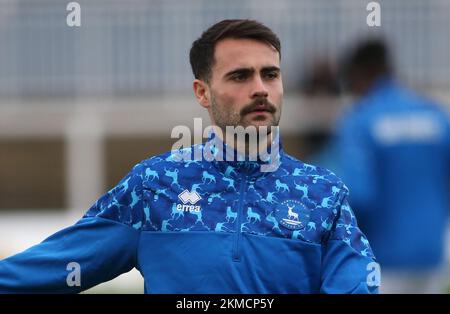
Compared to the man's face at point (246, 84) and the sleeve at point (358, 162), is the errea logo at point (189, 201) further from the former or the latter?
the sleeve at point (358, 162)

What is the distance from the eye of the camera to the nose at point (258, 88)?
350cm

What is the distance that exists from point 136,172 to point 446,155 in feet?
11.7

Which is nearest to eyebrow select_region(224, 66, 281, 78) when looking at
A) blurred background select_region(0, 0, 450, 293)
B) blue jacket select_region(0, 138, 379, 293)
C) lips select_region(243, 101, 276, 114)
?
lips select_region(243, 101, 276, 114)

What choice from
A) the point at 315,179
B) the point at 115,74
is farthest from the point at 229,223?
the point at 115,74

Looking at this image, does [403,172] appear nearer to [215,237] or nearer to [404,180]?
[404,180]

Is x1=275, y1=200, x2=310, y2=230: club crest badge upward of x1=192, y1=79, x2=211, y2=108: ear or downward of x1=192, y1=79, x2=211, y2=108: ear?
downward

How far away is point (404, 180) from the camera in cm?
672

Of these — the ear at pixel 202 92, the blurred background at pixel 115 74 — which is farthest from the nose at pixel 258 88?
the blurred background at pixel 115 74

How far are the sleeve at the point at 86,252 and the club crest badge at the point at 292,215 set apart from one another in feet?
1.45

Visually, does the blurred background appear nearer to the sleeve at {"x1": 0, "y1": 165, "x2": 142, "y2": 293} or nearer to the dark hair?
the dark hair

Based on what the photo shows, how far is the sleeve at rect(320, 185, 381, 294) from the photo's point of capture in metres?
3.40

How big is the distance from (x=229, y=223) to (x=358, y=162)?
10.2ft
